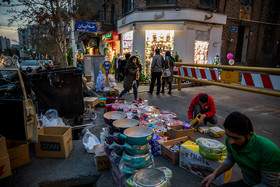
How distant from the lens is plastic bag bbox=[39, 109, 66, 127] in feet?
13.1

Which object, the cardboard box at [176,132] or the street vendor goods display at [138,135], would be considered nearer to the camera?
the street vendor goods display at [138,135]

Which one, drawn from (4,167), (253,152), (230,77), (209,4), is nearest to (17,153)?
(4,167)

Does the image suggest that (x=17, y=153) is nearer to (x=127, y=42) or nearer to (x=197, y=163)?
(x=197, y=163)

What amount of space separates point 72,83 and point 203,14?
10930 millimetres

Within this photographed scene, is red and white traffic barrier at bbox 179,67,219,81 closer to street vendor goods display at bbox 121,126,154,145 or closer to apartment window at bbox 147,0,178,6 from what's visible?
street vendor goods display at bbox 121,126,154,145

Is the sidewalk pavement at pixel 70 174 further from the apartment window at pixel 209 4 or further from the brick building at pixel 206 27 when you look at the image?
the apartment window at pixel 209 4

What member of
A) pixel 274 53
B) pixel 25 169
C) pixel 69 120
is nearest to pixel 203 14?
pixel 274 53

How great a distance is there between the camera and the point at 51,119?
167 inches

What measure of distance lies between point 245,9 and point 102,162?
16.7 meters

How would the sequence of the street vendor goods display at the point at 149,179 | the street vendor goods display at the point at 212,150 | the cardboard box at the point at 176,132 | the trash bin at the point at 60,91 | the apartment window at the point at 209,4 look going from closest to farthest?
the street vendor goods display at the point at 149,179 < the street vendor goods display at the point at 212,150 < the cardboard box at the point at 176,132 < the trash bin at the point at 60,91 < the apartment window at the point at 209,4

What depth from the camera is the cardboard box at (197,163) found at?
8.17 feet

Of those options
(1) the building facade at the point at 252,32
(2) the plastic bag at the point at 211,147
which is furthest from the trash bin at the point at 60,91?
(1) the building facade at the point at 252,32

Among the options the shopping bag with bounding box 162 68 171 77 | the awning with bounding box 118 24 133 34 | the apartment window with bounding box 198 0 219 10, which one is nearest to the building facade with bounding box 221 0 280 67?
the apartment window with bounding box 198 0 219 10

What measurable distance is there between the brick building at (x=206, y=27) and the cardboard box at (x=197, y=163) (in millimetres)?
10130
